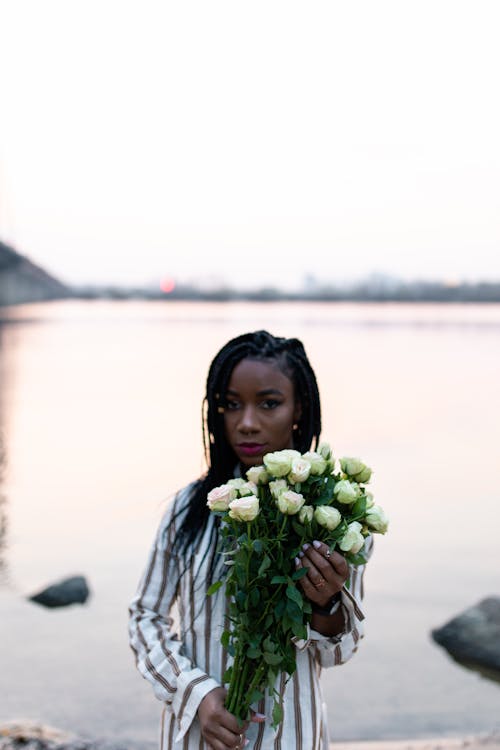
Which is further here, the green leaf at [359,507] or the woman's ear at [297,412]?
the woman's ear at [297,412]

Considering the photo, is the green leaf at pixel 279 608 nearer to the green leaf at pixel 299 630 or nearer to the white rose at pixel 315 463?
the green leaf at pixel 299 630

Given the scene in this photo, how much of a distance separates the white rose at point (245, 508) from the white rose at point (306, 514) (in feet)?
0.28

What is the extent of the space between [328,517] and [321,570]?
A: 11 cm

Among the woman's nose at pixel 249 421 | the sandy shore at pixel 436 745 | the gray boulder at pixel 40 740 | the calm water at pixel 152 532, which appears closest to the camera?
the woman's nose at pixel 249 421

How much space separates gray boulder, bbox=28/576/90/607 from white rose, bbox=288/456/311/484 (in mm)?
5792

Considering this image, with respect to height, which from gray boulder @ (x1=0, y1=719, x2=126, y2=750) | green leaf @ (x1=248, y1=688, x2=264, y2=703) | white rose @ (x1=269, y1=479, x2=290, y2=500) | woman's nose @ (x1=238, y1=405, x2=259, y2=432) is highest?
woman's nose @ (x1=238, y1=405, x2=259, y2=432)

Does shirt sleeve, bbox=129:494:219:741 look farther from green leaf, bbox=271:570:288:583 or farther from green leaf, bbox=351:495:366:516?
green leaf, bbox=351:495:366:516

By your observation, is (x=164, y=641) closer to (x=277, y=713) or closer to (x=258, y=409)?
(x=277, y=713)

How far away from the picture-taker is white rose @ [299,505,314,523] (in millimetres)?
1810

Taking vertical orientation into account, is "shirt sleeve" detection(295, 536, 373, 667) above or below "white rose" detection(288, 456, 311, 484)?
below

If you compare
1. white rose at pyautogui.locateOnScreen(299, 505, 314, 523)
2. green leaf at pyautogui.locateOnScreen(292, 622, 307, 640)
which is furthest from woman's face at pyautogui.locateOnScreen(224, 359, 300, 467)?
green leaf at pyautogui.locateOnScreen(292, 622, 307, 640)

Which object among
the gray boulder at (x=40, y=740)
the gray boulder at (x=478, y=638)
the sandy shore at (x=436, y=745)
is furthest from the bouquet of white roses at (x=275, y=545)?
the gray boulder at (x=478, y=638)

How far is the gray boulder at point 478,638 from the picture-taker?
6113mm

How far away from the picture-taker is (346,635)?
1989 mm
